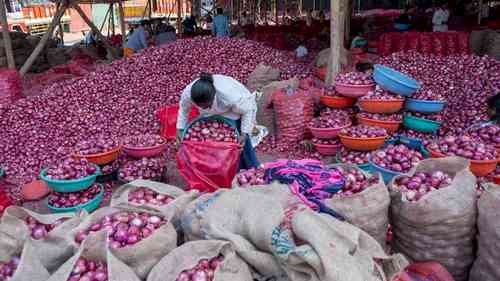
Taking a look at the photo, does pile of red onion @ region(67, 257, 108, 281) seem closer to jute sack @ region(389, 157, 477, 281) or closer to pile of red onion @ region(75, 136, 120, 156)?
jute sack @ region(389, 157, 477, 281)

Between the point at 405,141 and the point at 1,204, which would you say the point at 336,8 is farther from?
the point at 1,204

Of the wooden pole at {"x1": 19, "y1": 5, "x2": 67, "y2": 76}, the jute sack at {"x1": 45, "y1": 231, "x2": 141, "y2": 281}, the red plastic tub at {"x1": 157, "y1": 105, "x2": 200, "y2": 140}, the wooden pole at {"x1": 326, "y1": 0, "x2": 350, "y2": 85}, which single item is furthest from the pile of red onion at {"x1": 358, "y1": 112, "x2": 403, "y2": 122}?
the wooden pole at {"x1": 19, "y1": 5, "x2": 67, "y2": 76}

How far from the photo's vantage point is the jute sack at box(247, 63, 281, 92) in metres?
6.30

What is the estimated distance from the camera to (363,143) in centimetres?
Answer: 425

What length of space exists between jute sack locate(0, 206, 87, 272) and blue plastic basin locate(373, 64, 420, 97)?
3641 millimetres

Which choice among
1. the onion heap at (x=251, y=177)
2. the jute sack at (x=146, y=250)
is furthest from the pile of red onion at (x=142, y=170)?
the jute sack at (x=146, y=250)

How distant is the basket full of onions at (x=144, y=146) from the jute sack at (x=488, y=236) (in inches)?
136

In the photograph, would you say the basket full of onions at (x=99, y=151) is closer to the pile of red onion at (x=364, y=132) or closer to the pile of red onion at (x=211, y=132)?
the pile of red onion at (x=211, y=132)

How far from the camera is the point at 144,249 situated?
185 cm

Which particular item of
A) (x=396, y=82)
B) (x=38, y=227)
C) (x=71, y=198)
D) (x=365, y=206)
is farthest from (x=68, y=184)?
(x=396, y=82)

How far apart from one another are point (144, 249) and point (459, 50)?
7.81 meters

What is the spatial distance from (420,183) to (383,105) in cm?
233

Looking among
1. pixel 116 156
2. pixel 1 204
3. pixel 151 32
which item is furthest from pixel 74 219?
pixel 151 32

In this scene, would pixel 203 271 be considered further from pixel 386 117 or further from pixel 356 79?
pixel 356 79
